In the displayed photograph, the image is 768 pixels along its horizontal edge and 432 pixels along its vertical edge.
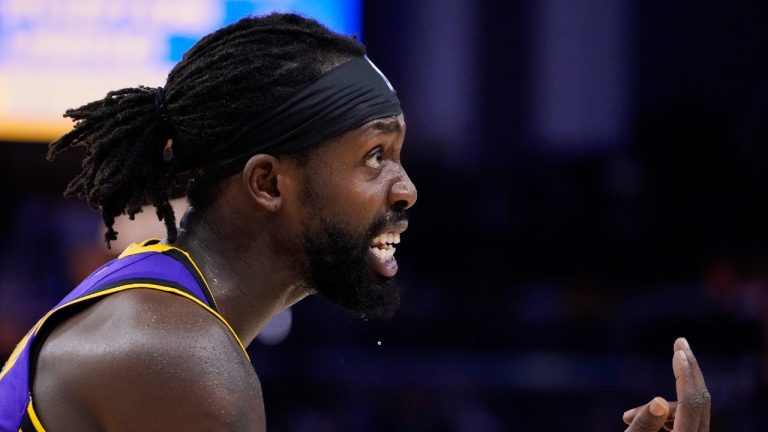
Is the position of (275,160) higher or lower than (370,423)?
higher

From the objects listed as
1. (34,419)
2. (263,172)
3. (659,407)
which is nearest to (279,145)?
(263,172)

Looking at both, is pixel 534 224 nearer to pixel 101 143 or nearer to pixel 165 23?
pixel 165 23

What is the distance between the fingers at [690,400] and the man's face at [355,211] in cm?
61

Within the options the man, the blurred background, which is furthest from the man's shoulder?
the blurred background

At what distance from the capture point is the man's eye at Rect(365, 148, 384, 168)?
2.09m

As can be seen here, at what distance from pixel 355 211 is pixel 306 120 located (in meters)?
0.20

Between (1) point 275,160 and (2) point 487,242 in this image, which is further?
(2) point 487,242

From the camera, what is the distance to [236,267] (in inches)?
81.4

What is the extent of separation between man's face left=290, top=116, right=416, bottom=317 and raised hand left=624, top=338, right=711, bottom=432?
57cm

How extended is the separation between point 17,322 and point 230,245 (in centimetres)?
445

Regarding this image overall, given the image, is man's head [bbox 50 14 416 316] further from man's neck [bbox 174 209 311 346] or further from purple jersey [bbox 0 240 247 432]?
purple jersey [bbox 0 240 247 432]

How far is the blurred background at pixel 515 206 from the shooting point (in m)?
5.25

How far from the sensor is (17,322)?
→ 6.10 metres

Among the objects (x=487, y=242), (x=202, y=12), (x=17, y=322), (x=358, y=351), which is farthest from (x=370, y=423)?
(x=202, y=12)
